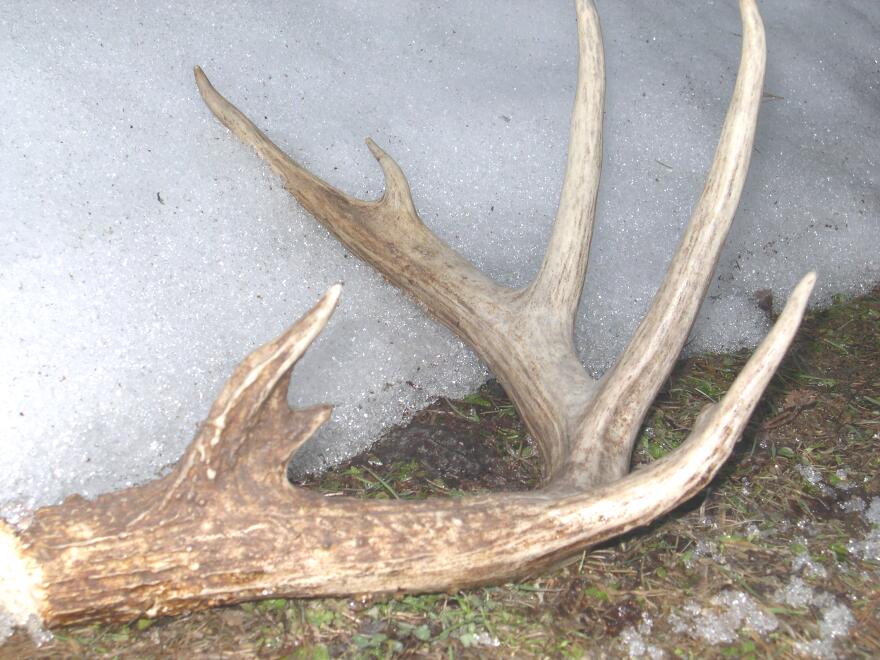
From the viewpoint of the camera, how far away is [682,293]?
2484 millimetres

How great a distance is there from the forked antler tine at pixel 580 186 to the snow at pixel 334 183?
1.82 ft

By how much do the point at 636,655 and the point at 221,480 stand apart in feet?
3.33

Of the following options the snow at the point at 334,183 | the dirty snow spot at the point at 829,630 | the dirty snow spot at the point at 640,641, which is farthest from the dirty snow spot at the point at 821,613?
the snow at the point at 334,183

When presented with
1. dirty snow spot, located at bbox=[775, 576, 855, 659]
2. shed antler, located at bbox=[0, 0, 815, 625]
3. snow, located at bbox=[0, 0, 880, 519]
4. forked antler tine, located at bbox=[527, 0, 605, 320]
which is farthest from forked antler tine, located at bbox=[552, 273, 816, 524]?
snow, located at bbox=[0, 0, 880, 519]

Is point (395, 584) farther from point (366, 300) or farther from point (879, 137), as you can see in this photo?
point (879, 137)

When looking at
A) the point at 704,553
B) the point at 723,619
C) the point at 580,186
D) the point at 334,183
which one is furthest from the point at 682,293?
the point at 334,183

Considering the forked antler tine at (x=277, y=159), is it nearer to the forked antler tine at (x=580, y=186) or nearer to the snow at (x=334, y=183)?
the snow at (x=334, y=183)

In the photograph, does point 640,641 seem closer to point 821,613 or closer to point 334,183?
point 821,613

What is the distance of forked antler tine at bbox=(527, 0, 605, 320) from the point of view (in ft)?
8.95

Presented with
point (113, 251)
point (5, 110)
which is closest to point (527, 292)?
point (113, 251)

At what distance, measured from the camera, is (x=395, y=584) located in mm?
2238

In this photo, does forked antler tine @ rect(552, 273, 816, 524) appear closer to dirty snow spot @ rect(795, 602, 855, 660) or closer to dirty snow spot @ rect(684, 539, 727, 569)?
dirty snow spot @ rect(684, 539, 727, 569)

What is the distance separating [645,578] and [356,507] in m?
0.76

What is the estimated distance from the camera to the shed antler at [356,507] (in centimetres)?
213
